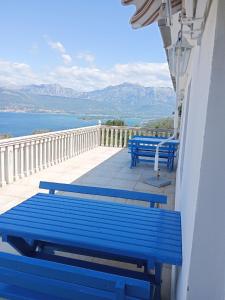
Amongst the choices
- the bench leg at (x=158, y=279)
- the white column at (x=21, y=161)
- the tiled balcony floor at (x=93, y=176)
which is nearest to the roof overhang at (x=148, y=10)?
the bench leg at (x=158, y=279)

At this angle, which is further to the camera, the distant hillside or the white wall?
the distant hillside

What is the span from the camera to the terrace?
498cm

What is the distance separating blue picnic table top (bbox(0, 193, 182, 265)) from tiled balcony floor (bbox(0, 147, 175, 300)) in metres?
1.85

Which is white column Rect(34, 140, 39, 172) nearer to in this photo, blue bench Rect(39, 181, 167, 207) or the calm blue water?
the calm blue water

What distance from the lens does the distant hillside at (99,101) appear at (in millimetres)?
35656

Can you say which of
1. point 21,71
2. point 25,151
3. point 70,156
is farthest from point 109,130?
point 21,71

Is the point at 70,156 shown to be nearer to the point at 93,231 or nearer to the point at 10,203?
the point at 10,203

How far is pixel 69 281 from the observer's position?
1408 mm

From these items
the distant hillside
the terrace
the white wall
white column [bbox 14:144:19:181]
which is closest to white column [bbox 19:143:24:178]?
the terrace

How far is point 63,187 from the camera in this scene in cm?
331

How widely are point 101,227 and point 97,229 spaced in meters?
0.05

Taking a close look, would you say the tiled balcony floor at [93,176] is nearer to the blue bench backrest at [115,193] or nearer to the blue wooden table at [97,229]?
the blue bench backrest at [115,193]

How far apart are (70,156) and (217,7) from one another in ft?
24.4

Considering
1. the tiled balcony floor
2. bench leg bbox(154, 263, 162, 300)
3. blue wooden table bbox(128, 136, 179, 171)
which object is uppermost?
blue wooden table bbox(128, 136, 179, 171)
